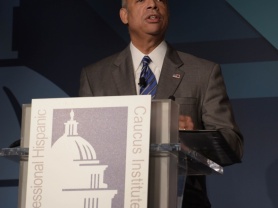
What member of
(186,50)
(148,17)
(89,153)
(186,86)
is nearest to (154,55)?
(148,17)

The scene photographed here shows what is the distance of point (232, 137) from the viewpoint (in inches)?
98.5

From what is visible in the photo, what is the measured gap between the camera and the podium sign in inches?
70.3

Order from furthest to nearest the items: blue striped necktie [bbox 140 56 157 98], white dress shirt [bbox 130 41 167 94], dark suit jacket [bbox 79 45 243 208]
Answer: white dress shirt [bbox 130 41 167 94] < blue striped necktie [bbox 140 56 157 98] < dark suit jacket [bbox 79 45 243 208]

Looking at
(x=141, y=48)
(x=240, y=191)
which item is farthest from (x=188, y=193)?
(x=240, y=191)

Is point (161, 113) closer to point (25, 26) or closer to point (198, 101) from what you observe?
point (198, 101)

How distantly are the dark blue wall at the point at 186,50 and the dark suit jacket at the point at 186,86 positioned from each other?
2.92ft

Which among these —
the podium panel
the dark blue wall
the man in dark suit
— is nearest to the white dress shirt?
the man in dark suit

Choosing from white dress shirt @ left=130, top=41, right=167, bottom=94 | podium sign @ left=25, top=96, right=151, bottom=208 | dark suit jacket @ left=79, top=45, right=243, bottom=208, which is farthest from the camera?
white dress shirt @ left=130, top=41, right=167, bottom=94

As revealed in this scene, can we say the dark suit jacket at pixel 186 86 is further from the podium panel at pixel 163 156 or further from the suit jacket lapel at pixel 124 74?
the podium panel at pixel 163 156

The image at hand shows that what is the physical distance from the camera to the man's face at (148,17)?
2.96m

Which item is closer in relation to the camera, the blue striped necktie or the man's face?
the blue striped necktie

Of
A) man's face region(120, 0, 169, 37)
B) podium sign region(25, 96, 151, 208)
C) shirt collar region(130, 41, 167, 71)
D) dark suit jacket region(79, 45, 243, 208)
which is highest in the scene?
man's face region(120, 0, 169, 37)

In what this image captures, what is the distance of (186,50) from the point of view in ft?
12.8

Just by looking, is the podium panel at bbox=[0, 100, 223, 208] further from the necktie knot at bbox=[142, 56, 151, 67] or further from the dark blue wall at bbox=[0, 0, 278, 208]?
the dark blue wall at bbox=[0, 0, 278, 208]
